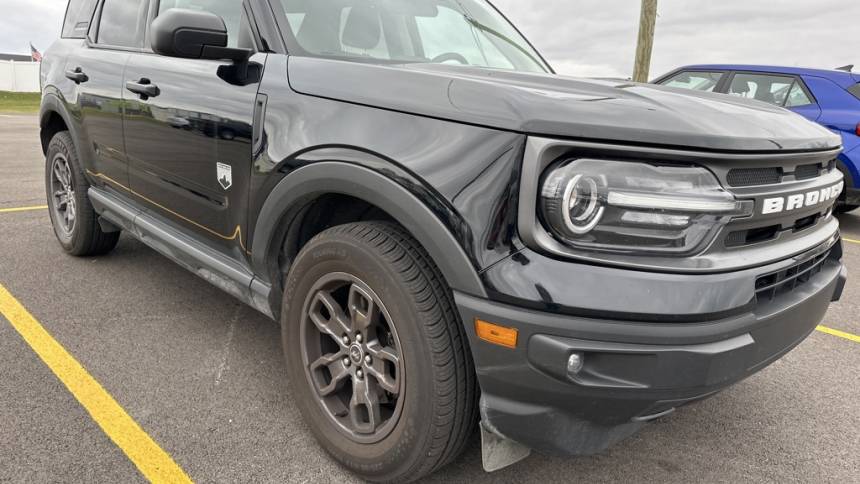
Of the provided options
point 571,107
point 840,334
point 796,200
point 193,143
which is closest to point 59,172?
point 193,143

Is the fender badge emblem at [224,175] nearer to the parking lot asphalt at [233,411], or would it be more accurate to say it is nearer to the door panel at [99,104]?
the parking lot asphalt at [233,411]

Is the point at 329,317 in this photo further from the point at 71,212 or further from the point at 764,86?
the point at 764,86

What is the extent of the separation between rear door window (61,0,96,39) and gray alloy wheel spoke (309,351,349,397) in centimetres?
303

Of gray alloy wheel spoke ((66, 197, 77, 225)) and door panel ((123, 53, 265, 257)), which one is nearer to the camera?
door panel ((123, 53, 265, 257))

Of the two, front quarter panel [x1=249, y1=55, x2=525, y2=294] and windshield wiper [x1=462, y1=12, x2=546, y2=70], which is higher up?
windshield wiper [x1=462, y1=12, x2=546, y2=70]

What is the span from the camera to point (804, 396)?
8.87 feet

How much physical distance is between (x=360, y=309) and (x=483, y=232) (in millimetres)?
608

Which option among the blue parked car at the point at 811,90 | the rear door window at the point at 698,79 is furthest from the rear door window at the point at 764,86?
the rear door window at the point at 698,79

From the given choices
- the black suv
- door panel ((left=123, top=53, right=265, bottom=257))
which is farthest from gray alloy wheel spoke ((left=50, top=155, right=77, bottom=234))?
the black suv

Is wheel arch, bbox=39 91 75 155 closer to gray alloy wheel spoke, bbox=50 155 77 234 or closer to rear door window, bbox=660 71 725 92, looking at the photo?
gray alloy wheel spoke, bbox=50 155 77 234

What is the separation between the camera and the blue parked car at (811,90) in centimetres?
600

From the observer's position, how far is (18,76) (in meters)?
39.4

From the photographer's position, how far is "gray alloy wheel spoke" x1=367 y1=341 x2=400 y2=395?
5.90 ft

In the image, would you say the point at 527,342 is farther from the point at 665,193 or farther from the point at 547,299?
the point at 665,193
